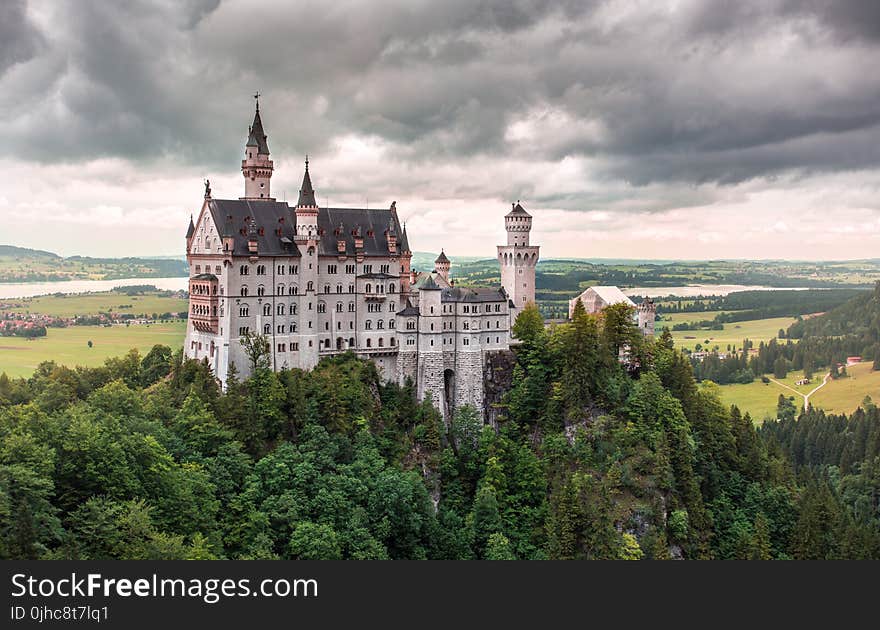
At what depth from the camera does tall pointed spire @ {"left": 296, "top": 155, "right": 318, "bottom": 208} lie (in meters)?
89.8

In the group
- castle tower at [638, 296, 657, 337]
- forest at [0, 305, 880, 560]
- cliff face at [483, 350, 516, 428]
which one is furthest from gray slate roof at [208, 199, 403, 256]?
castle tower at [638, 296, 657, 337]

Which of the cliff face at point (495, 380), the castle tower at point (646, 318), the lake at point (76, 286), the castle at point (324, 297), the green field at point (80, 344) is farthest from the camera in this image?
the lake at point (76, 286)

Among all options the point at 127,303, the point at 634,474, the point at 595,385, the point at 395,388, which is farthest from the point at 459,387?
the point at 127,303

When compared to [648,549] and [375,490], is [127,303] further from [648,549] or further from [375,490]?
[648,549]

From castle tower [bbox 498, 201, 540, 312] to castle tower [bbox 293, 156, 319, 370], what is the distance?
2352cm

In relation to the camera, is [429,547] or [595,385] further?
[595,385]

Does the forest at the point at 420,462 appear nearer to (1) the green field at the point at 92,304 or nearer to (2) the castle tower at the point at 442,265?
(2) the castle tower at the point at 442,265

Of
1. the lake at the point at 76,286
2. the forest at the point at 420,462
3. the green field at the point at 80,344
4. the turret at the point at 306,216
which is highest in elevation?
the turret at the point at 306,216

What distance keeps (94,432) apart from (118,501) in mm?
5340

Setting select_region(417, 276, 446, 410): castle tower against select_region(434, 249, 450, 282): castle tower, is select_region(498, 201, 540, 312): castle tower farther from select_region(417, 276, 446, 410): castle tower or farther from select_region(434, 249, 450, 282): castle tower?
select_region(417, 276, 446, 410): castle tower

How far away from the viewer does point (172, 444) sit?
2896 inches

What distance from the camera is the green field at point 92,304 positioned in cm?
12575

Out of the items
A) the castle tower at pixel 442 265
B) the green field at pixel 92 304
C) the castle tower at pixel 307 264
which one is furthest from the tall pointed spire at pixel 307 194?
the green field at pixel 92 304

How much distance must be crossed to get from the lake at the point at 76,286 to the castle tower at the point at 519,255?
40000 mm
